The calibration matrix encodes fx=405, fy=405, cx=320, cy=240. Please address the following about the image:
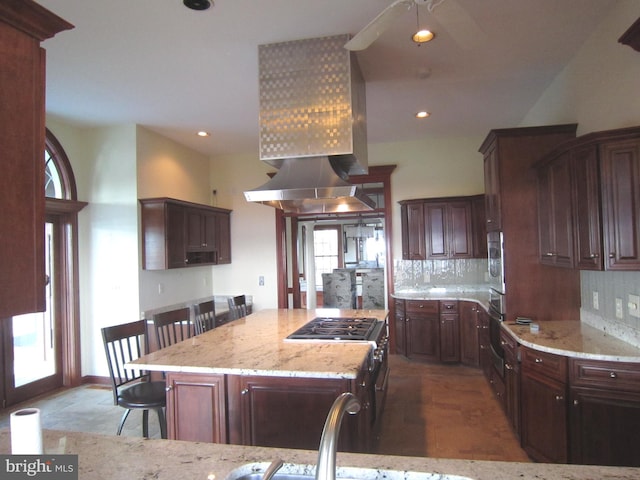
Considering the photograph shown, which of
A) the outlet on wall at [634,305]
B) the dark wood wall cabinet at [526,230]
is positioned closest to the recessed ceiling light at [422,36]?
the dark wood wall cabinet at [526,230]

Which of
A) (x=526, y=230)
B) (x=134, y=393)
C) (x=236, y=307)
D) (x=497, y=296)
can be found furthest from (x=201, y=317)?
(x=526, y=230)

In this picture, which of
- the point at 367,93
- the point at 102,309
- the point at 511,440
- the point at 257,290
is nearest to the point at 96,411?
the point at 102,309

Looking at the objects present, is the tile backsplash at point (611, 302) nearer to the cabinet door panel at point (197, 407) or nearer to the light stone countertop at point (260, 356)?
the light stone countertop at point (260, 356)

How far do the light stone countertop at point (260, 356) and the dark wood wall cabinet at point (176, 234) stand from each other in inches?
79.8

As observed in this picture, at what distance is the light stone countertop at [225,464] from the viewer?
1060 mm

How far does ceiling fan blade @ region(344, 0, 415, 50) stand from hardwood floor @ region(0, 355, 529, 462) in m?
2.76

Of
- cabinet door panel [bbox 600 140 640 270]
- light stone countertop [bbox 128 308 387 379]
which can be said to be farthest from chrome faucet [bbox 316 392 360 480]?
cabinet door panel [bbox 600 140 640 270]

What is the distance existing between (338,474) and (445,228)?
4696 millimetres

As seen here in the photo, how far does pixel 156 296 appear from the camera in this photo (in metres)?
5.00

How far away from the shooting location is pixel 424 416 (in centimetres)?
362

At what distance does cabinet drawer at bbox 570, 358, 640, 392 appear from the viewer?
2186mm

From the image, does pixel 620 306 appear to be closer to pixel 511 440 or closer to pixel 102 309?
pixel 511 440

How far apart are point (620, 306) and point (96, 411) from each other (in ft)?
14.7

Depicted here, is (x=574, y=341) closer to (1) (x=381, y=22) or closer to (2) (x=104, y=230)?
(1) (x=381, y=22)
